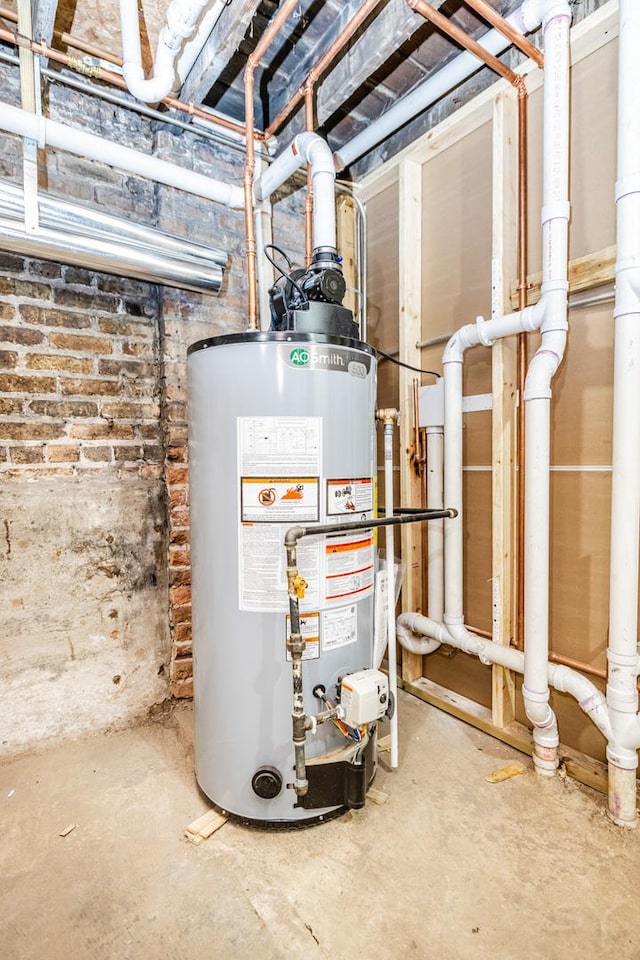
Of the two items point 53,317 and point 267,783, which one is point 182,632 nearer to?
point 267,783

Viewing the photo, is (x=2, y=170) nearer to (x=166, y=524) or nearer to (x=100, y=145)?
(x=100, y=145)

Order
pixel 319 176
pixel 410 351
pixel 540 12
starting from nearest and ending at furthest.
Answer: pixel 540 12
pixel 319 176
pixel 410 351

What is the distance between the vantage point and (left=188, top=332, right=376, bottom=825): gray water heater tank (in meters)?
1.36

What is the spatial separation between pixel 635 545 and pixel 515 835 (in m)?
0.90

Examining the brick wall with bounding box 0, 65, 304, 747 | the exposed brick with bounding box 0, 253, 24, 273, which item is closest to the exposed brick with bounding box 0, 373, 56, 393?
the brick wall with bounding box 0, 65, 304, 747

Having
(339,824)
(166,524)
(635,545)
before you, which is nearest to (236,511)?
(166,524)

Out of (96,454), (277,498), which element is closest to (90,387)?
(96,454)

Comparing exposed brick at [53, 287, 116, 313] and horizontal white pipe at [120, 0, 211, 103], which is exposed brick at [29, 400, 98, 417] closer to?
exposed brick at [53, 287, 116, 313]

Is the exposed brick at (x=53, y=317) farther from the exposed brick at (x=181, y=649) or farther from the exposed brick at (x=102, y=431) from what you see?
the exposed brick at (x=181, y=649)

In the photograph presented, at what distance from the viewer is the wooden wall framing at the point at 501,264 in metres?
1.58

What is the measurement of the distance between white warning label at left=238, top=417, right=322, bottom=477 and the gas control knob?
0.85 metres

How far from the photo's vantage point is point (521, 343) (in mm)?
1791

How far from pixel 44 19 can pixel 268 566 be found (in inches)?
73.7

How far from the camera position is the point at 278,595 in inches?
54.6
